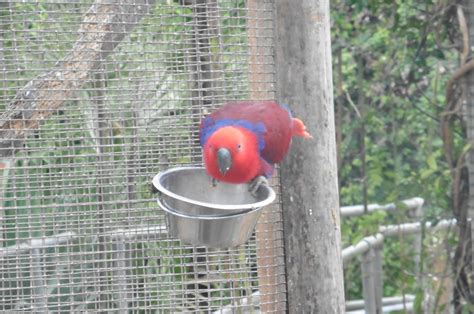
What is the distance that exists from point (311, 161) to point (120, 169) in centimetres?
51

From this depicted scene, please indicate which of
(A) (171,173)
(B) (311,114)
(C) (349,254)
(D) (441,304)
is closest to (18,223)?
(A) (171,173)

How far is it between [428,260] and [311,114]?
1590 mm

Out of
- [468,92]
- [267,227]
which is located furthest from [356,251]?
[267,227]

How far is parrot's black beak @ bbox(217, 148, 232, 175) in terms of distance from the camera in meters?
1.90

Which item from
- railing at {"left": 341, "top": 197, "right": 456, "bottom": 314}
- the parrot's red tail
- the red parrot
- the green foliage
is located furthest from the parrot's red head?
the green foliage

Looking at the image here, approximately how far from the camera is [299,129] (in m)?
2.07

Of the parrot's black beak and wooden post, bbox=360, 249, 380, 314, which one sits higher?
the parrot's black beak

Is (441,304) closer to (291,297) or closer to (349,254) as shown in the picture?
(349,254)

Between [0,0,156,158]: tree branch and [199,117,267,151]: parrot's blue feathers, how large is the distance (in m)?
0.37

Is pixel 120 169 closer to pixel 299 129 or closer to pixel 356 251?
pixel 299 129

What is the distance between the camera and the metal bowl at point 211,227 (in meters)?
1.81

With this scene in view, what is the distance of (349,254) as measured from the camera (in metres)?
3.08

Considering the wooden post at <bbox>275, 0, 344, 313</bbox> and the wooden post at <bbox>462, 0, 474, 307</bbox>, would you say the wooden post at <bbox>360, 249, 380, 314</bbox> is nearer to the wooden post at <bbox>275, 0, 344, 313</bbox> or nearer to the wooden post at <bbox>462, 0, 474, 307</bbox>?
the wooden post at <bbox>462, 0, 474, 307</bbox>

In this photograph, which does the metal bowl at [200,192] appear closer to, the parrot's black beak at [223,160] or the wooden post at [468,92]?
the parrot's black beak at [223,160]
